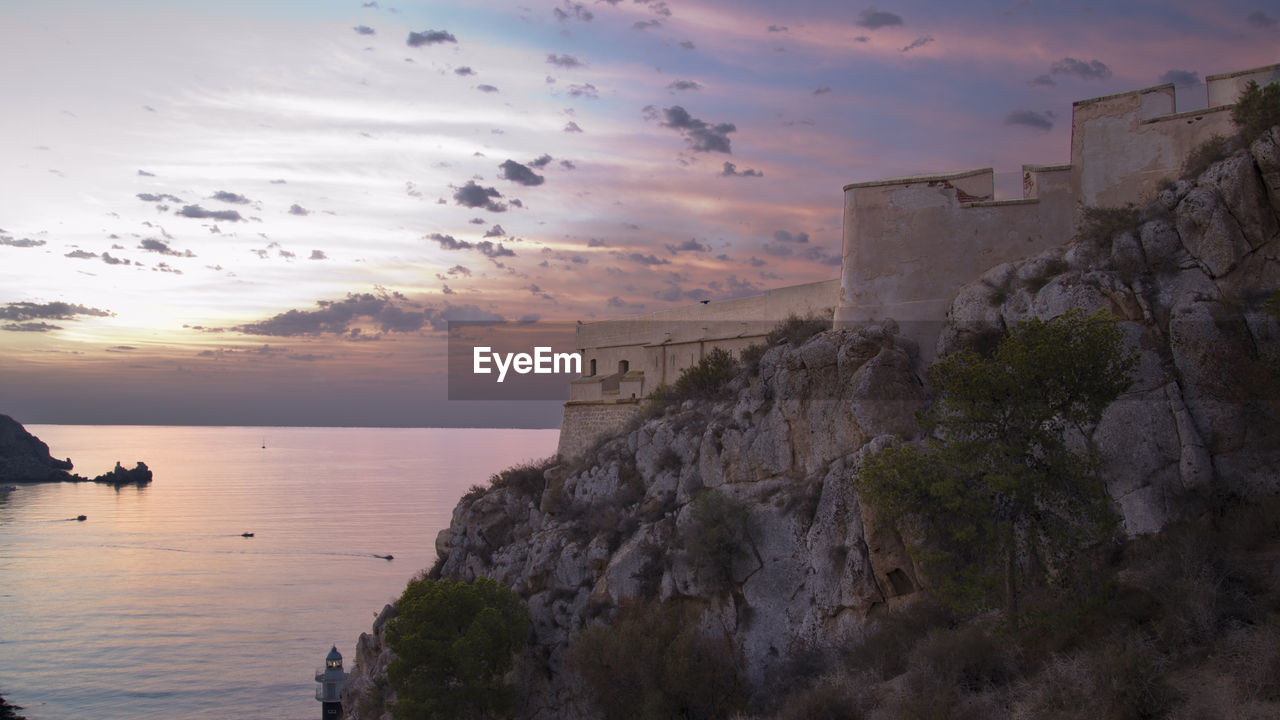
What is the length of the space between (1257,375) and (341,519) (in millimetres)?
106794

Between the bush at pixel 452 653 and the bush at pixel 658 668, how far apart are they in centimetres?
244

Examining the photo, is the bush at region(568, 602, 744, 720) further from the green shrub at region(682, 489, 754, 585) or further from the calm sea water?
the calm sea water

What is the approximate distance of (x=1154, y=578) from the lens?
1459 centimetres

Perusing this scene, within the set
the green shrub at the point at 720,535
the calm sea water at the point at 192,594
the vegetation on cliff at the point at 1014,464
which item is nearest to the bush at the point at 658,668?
the green shrub at the point at 720,535

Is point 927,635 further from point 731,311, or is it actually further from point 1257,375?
point 731,311

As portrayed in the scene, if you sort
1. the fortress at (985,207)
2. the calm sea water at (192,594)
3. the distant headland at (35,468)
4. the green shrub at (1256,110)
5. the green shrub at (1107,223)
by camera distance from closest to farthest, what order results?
the green shrub at (1256,110), the green shrub at (1107,223), the fortress at (985,207), the calm sea water at (192,594), the distant headland at (35,468)

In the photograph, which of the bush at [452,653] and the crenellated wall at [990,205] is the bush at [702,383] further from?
the bush at [452,653]

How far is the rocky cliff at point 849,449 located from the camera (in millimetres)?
17422

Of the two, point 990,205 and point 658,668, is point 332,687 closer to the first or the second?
point 658,668

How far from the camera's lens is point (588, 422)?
36969 mm

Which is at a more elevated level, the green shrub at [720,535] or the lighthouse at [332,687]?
the green shrub at [720,535]

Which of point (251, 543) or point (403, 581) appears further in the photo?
point (251, 543)

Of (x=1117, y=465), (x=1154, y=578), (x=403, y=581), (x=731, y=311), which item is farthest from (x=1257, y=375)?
(x=403, y=581)

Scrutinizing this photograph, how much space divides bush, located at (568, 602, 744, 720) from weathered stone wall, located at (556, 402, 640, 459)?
12.0 meters
